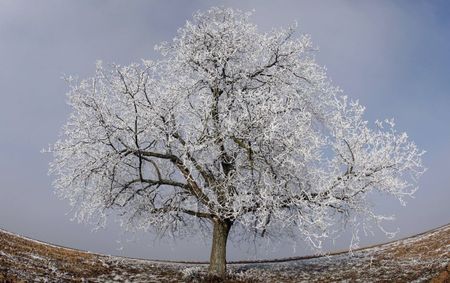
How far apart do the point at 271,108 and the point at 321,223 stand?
5281 millimetres

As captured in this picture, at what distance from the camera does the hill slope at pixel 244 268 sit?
21438 millimetres

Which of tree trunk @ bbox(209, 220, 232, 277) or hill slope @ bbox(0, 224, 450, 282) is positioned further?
tree trunk @ bbox(209, 220, 232, 277)

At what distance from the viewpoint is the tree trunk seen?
23.5 m

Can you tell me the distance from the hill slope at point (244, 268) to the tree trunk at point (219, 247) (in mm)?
903

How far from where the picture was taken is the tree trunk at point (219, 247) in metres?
23.5

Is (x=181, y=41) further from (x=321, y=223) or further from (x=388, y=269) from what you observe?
(x=388, y=269)

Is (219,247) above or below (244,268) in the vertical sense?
above

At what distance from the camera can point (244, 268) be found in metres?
28.2

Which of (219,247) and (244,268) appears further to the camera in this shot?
(244,268)

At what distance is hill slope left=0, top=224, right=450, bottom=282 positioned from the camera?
21438 mm

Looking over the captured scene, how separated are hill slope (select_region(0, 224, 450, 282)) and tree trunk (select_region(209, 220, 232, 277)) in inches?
35.6

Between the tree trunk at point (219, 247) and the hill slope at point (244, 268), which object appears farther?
the tree trunk at point (219, 247)

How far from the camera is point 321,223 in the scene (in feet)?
65.3

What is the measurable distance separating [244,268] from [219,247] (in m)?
5.13
